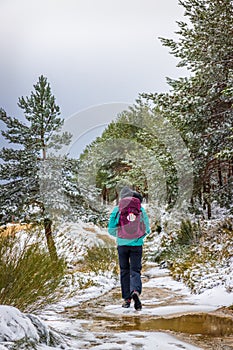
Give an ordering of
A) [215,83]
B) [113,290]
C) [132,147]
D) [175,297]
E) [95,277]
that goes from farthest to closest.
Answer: [132,147] → [215,83] → [95,277] → [113,290] → [175,297]

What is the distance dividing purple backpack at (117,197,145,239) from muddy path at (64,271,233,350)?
107 centimetres

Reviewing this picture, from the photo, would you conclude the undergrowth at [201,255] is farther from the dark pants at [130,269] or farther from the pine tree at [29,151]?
the pine tree at [29,151]

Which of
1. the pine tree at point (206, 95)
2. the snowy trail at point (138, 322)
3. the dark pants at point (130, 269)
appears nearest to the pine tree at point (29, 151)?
the pine tree at point (206, 95)

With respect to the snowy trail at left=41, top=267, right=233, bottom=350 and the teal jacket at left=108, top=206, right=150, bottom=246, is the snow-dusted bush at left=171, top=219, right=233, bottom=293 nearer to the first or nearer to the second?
the snowy trail at left=41, top=267, right=233, bottom=350

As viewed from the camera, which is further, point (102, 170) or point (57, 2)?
point (102, 170)

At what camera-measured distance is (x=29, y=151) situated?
17.0 m

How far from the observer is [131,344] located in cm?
311

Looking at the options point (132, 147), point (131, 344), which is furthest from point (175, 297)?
point (132, 147)

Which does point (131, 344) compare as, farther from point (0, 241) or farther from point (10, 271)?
point (0, 241)

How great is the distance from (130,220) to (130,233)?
189 mm

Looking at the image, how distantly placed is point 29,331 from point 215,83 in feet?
31.2

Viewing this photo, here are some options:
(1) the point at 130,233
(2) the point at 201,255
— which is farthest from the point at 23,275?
(2) the point at 201,255

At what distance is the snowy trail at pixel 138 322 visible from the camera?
320cm

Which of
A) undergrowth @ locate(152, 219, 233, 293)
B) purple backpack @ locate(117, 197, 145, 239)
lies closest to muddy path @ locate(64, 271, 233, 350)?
undergrowth @ locate(152, 219, 233, 293)
